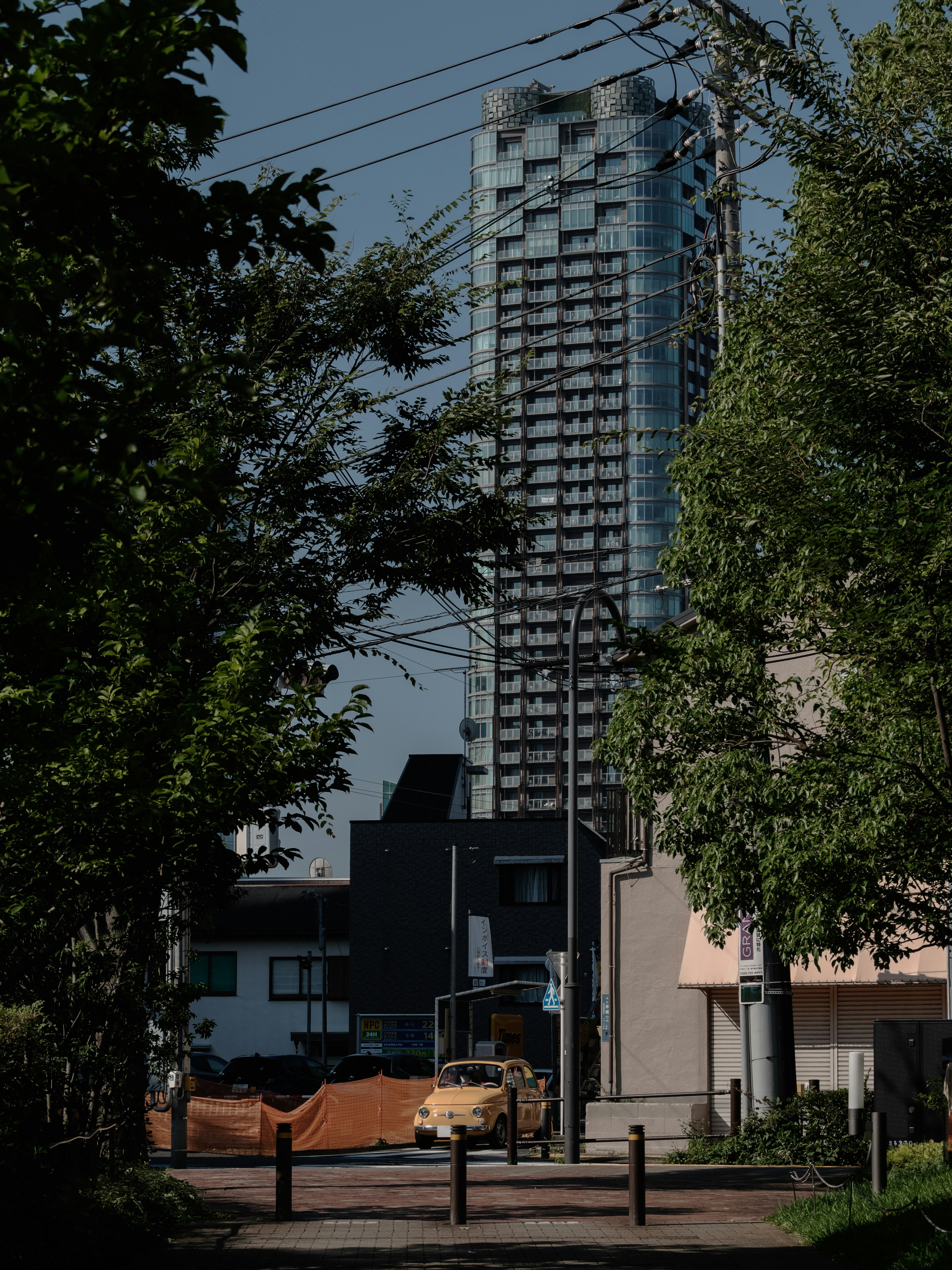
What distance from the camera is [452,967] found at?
1911 inches

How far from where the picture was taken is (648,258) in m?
132

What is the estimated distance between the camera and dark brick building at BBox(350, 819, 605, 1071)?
182 ft

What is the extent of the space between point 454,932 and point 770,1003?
31.9 meters

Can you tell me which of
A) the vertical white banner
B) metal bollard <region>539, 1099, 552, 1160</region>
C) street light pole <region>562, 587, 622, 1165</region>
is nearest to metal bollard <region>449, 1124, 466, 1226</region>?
street light pole <region>562, 587, 622, 1165</region>

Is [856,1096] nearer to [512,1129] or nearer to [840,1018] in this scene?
[512,1129]

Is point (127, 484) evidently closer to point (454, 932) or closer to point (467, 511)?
point (467, 511)

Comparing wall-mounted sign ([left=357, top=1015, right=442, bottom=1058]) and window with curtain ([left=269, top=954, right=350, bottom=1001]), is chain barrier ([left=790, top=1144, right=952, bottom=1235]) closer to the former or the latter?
wall-mounted sign ([left=357, top=1015, right=442, bottom=1058])

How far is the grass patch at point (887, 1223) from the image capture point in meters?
9.30

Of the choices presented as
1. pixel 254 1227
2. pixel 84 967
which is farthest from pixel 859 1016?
pixel 84 967

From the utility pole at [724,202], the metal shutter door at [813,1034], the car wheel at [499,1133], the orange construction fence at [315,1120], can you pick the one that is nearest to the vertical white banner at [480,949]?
the orange construction fence at [315,1120]

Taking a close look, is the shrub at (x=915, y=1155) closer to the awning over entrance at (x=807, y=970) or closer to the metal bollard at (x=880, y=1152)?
the metal bollard at (x=880, y=1152)

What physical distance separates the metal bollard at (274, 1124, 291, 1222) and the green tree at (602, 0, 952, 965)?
5.12 m

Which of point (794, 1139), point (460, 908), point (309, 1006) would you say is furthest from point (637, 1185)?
point (309, 1006)

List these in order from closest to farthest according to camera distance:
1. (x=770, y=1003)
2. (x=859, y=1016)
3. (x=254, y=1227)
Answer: (x=254, y=1227) → (x=770, y=1003) → (x=859, y=1016)
